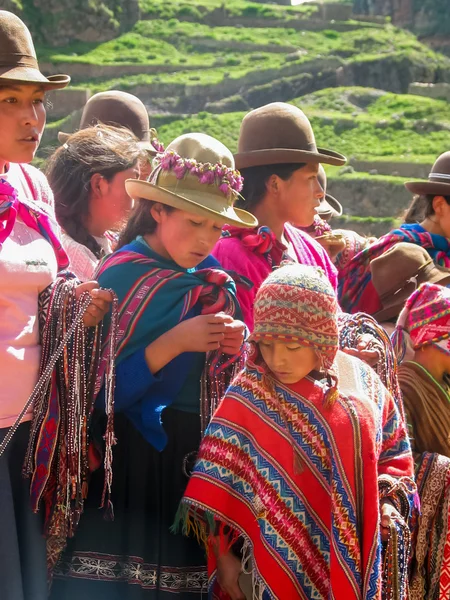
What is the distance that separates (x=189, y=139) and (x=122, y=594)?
1435 mm

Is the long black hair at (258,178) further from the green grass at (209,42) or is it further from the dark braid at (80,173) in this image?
the green grass at (209,42)

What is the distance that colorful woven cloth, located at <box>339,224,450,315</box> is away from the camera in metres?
4.81

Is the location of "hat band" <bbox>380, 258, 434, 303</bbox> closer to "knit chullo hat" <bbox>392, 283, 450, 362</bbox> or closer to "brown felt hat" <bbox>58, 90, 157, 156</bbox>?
"knit chullo hat" <bbox>392, 283, 450, 362</bbox>

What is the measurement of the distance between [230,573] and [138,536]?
35cm

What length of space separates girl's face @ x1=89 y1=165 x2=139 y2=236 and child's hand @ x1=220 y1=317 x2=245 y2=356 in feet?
3.36

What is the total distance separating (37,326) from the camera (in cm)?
318

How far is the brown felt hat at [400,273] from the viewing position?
4.51 meters

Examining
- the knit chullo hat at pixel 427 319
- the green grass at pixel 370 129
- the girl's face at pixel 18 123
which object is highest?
the girl's face at pixel 18 123

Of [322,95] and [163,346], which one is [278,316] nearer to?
[163,346]

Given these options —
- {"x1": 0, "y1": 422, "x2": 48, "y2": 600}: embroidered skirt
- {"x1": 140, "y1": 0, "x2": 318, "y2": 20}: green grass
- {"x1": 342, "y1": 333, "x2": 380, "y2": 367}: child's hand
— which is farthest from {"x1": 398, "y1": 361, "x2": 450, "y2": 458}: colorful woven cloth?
{"x1": 140, "y1": 0, "x2": 318, "y2": 20}: green grass

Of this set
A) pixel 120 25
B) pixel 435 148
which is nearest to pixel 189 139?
pixel 435 148

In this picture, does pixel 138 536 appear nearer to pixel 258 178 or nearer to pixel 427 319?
pixel 427 319

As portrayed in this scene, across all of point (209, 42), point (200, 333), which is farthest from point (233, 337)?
point (209, 42)

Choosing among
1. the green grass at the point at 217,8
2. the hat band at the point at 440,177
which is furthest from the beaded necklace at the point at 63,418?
the green grass at the point at 217,8
